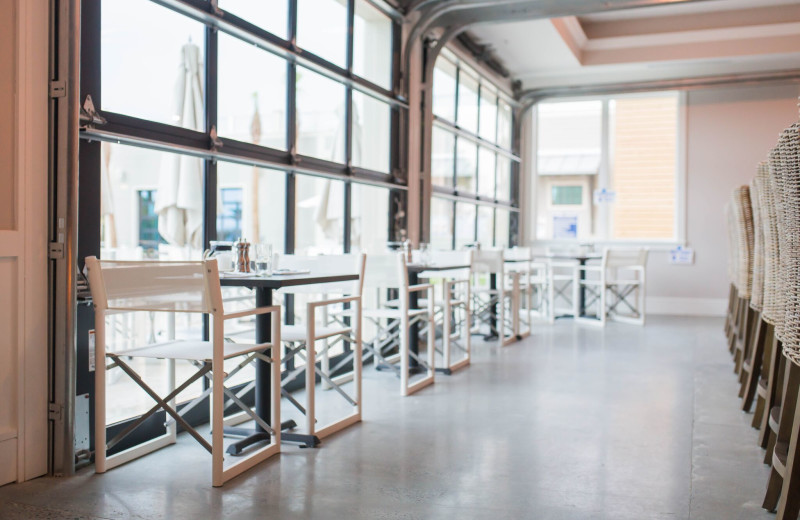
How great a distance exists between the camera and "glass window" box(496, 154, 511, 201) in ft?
30.6

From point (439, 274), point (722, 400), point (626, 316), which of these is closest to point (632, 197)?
point (626, 316)

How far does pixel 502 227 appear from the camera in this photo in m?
9.57

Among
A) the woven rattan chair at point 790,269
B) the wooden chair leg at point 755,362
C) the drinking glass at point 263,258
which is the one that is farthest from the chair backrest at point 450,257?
the woven rattan chair at point 790,269

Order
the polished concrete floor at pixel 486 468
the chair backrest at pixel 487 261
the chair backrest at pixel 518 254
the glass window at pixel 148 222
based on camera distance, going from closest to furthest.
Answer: the polished concrete floor at pixel 486 468, the glass window at pixel 148 222, the chair backrest at pixel 487 261, the chair backrest at pixel 518 254

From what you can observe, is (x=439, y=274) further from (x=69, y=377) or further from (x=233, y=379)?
(x=69, y=377)

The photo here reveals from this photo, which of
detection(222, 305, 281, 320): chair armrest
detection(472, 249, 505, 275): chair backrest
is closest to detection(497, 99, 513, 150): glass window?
detection(472, 249, 505, 275): chair backrest

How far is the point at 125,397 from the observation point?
3301 mm

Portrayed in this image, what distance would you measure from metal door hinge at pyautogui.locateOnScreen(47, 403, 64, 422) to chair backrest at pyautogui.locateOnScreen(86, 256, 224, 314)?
47 cm

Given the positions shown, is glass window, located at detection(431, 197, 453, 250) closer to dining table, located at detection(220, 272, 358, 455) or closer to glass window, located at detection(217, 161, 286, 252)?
glass window, located at detection(217, 161, 286, 252)

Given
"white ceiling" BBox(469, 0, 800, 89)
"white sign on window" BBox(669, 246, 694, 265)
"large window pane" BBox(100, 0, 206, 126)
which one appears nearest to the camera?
"large window pane" BBox(100, 0, 206, 126)

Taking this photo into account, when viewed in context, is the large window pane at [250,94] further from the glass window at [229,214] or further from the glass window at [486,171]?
the glass window at [486,171]

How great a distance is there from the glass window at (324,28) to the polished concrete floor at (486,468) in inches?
90.7

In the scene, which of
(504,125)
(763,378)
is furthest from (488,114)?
(763,378)

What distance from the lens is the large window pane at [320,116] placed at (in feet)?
15.6
